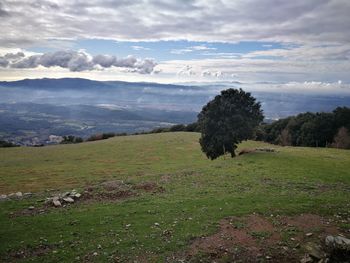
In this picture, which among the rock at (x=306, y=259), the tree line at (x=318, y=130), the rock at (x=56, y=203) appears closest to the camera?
the rock at (x=306, y=259)

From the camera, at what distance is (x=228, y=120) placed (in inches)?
1903

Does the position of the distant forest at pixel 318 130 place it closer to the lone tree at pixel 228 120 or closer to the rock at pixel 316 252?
the lone tree at pixel 228 120

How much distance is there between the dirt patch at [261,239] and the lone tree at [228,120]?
97.9 feet

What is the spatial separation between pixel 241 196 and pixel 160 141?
7029 cm

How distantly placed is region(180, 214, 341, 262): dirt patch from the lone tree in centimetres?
2984

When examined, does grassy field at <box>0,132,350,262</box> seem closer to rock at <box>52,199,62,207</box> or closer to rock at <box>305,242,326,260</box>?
rock at <box>52,199,62,207</box>

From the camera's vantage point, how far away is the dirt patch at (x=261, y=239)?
14.2 metres

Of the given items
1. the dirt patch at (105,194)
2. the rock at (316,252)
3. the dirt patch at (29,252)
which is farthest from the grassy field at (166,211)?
the rock at (316,252)

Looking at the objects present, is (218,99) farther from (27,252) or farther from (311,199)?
(27,252)

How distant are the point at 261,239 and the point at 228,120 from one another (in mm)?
33472

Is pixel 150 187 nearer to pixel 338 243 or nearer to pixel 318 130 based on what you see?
pixel 338 243

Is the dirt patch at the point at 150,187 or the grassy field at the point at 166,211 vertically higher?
the grassy field at the point at 166,211

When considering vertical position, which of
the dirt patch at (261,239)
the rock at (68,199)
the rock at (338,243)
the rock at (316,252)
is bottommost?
the rock at (68,199)

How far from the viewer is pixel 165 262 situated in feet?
44.8
